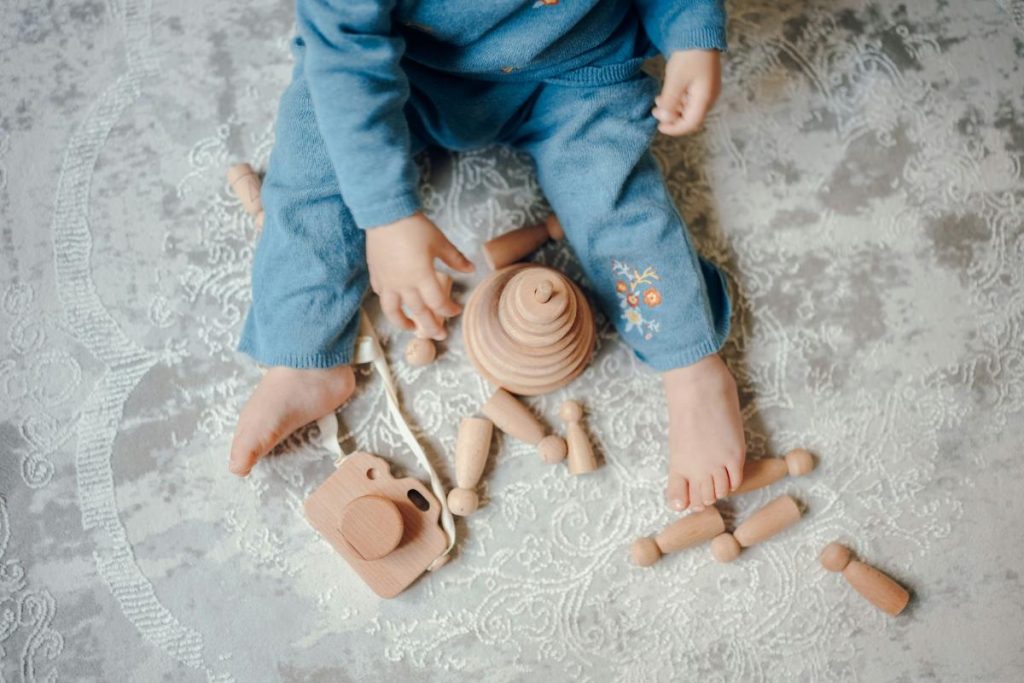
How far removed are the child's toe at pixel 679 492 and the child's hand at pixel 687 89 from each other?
12.8 inches

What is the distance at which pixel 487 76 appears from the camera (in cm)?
77

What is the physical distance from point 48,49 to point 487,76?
501 millimetres

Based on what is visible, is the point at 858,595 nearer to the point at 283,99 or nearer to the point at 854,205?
the point at 854,205

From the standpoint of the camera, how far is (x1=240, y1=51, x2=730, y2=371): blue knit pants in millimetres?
768

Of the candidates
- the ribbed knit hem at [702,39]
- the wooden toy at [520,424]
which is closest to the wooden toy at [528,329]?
the wooden toy at [520,424]

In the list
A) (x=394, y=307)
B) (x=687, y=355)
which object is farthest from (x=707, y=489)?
(x=394, y=307)

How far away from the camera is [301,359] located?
79cm

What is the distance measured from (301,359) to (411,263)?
163 millimetres

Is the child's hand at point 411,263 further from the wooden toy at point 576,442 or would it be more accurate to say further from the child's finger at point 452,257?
the wooden toy at point 576,442

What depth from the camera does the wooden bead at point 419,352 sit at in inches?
32.8

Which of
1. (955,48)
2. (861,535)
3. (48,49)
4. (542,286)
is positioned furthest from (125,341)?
(955,48)

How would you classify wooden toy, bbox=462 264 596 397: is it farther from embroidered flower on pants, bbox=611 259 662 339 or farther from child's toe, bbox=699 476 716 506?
child's toe, bbox=699 476 716 506

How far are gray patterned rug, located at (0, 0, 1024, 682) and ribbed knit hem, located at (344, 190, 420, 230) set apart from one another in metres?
0.18

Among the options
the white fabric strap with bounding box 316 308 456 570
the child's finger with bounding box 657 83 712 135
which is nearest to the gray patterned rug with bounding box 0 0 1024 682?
the white fabric strap with bounding box 316 308 456 570
